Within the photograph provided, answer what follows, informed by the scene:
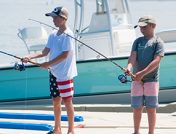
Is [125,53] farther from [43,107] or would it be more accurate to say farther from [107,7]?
[43,107]

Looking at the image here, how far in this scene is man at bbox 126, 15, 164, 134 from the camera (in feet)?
27.4

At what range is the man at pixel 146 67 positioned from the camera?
836 centimetres

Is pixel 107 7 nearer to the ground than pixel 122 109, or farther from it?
farther from it

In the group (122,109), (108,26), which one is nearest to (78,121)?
(122,109)

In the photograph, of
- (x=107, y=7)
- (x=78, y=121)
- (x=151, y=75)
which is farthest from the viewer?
(x=107, y=7)

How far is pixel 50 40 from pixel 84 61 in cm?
406

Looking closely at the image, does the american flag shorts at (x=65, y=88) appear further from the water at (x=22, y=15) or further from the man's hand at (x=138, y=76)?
the water at (x=22, y=15)

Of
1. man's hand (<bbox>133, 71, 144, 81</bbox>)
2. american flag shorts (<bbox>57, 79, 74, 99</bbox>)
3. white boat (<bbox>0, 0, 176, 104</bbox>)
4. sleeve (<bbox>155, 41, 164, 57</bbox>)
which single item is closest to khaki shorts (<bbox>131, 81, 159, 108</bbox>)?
man's hand (<bbox>133, 71, 144, 81</bbox>)

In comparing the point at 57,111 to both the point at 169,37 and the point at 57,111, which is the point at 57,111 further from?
the point at 169,37

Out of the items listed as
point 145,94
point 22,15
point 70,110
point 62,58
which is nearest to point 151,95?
point 145,94

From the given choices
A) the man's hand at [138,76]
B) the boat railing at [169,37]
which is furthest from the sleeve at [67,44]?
the boat railing at [169,37]

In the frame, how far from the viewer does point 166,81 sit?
13.0 metres

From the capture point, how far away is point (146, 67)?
8.35 m

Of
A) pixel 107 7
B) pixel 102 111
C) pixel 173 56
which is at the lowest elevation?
pixel 102 111
